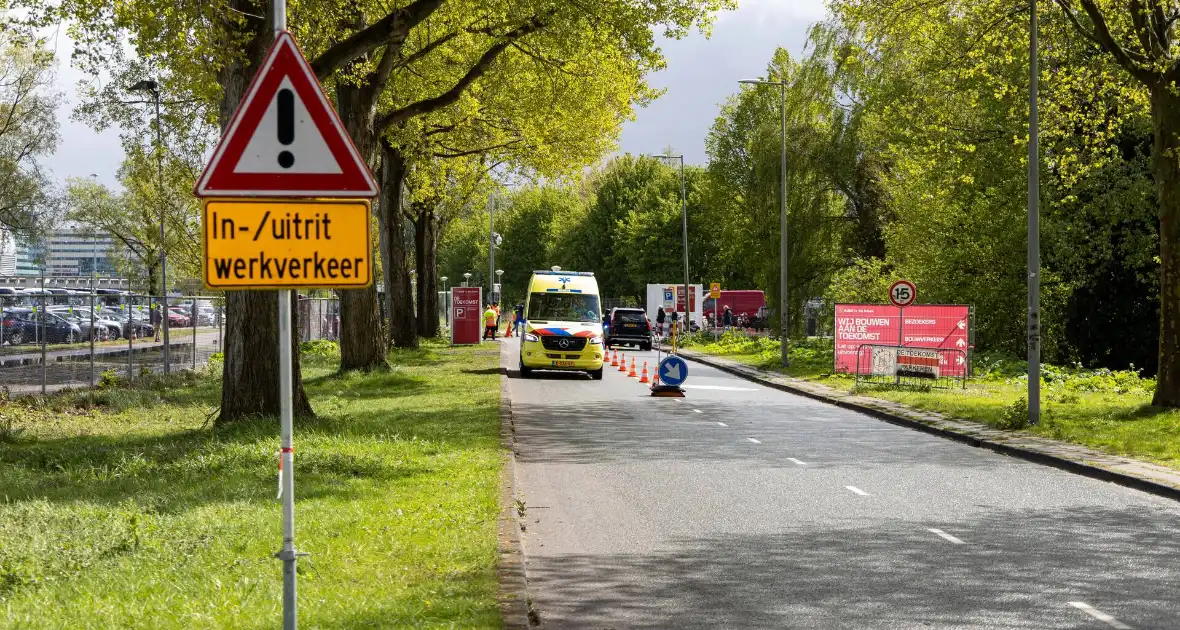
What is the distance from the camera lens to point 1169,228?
1959cm

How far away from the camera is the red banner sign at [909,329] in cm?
2909

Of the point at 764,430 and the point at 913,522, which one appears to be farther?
the point at 764,430

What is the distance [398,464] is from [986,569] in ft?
20.5

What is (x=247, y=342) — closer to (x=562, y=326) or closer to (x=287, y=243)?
(x=287, y=243)

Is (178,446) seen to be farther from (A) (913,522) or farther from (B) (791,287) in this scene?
(B) (791,287)

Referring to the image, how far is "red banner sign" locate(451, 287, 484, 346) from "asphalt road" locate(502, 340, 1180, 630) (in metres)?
30.9

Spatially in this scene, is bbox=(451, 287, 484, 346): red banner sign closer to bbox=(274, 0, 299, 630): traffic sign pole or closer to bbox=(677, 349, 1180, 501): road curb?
bbox=(677, 349, 1180, 501): road curb

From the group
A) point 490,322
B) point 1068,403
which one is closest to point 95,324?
point 490,322

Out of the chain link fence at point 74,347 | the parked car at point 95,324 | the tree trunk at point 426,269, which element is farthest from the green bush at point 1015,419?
the tree trunk at point 426,269

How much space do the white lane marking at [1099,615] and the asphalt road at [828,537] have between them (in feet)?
0.06

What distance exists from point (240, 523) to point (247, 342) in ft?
24.2

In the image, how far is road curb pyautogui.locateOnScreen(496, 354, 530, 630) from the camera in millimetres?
6500

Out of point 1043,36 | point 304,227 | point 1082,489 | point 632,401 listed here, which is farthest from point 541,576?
point 1043,36

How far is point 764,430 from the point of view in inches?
723
